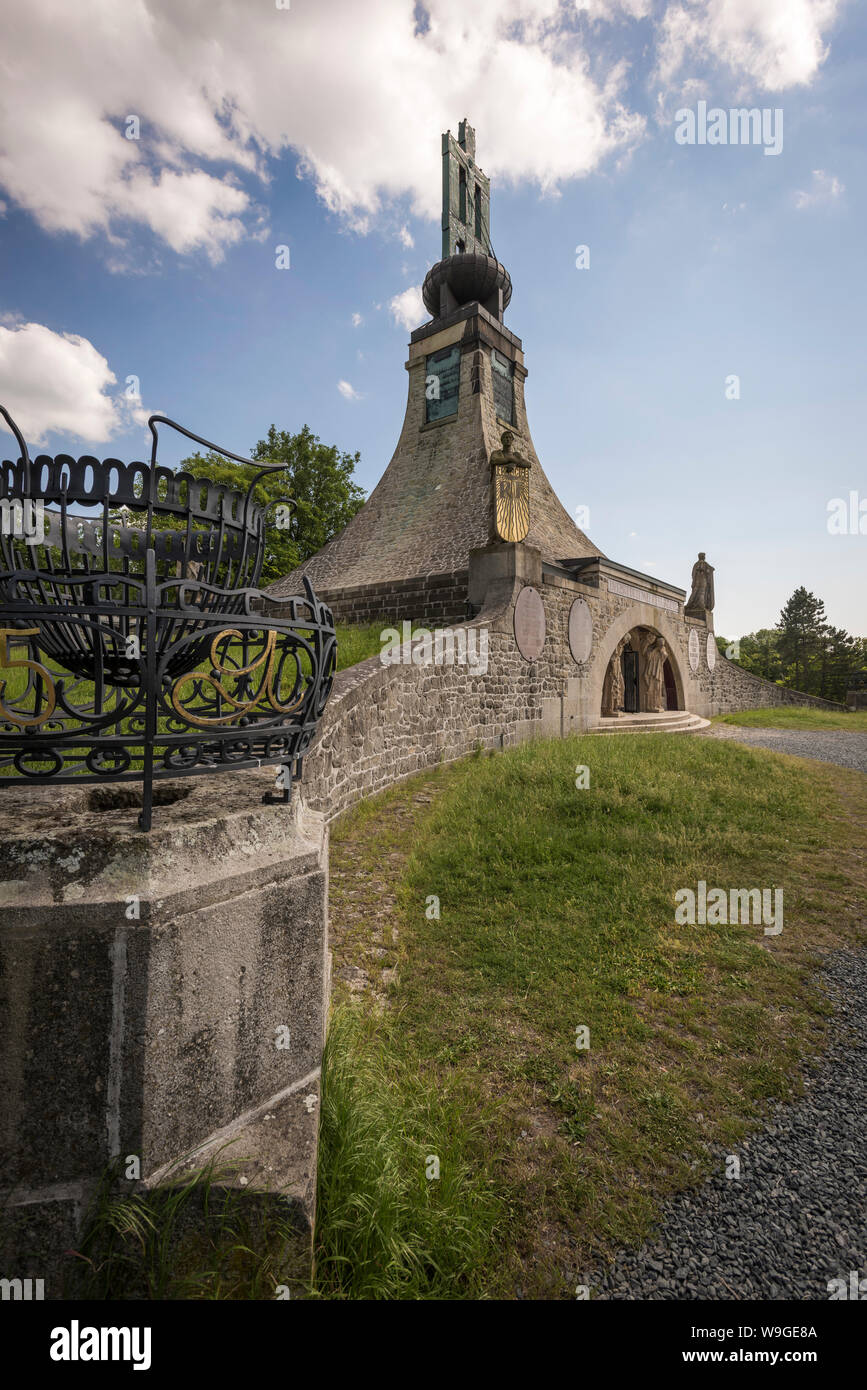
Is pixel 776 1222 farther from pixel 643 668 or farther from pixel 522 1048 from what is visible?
pixel 643 668

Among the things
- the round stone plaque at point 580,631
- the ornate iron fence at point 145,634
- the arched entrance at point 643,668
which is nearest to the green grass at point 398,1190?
the ornate iron fence at point 145,634

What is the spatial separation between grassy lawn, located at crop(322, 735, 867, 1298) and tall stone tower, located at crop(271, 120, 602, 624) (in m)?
9.06

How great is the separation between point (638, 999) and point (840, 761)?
29.1 ft

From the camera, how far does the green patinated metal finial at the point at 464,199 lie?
63.0ft

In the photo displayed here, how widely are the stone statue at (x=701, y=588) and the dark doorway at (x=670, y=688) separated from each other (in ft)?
13.1

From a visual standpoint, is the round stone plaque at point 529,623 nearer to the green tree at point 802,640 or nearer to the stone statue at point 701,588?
the stone statue at point 701,588

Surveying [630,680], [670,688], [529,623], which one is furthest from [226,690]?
[670,688]

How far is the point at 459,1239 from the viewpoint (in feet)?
5.66

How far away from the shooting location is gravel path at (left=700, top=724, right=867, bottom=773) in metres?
10.0

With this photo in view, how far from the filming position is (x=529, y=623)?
417 inches

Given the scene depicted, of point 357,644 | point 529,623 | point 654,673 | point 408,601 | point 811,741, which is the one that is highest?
point 408,601

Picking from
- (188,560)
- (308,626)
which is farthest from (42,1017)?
(188,560)

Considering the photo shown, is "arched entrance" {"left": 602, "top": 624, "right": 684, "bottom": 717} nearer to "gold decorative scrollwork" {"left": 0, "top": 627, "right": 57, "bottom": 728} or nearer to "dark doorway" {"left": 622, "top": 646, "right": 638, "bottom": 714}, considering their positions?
"dark doorway" {"left": 622, "top": 646, "right": 638, "bottom": 714}

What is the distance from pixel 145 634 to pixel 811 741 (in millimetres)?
14274
